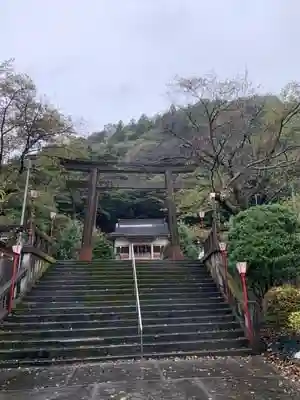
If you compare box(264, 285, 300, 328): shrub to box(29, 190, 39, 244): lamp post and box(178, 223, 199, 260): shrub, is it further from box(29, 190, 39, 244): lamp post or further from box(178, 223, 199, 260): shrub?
box(178, 223, 199, 260): shrub

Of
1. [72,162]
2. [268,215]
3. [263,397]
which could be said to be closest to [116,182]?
[72,162]

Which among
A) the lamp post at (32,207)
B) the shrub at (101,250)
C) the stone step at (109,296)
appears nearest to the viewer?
the stone step at (109,296)

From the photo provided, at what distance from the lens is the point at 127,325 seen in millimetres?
8656

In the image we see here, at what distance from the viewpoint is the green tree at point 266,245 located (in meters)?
8.91

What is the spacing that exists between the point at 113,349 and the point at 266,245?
4278 millimetres

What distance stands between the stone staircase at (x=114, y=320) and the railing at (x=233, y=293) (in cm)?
22

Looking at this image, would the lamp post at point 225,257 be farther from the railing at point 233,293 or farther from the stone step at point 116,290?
the stone step at point 116,290

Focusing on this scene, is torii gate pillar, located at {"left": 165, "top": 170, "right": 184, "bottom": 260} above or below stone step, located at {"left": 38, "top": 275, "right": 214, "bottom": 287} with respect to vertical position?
above

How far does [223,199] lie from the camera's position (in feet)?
39.9

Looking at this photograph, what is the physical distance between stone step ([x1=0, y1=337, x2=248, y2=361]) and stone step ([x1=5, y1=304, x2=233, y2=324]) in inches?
44.0

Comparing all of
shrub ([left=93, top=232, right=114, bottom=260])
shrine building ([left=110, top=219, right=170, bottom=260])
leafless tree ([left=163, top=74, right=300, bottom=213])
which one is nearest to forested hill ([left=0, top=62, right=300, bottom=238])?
leafless tree ([left=163, top=74, right=300, bottom=213])

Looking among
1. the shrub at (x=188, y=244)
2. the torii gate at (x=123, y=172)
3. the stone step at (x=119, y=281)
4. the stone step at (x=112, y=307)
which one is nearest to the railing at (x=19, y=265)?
the stone step at (x=112, y=307)

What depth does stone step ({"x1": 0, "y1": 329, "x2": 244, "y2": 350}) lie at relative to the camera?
25.0 feet

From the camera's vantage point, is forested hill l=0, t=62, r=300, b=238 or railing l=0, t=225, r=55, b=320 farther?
forested hill l=0, t=62, r=300, b=238
